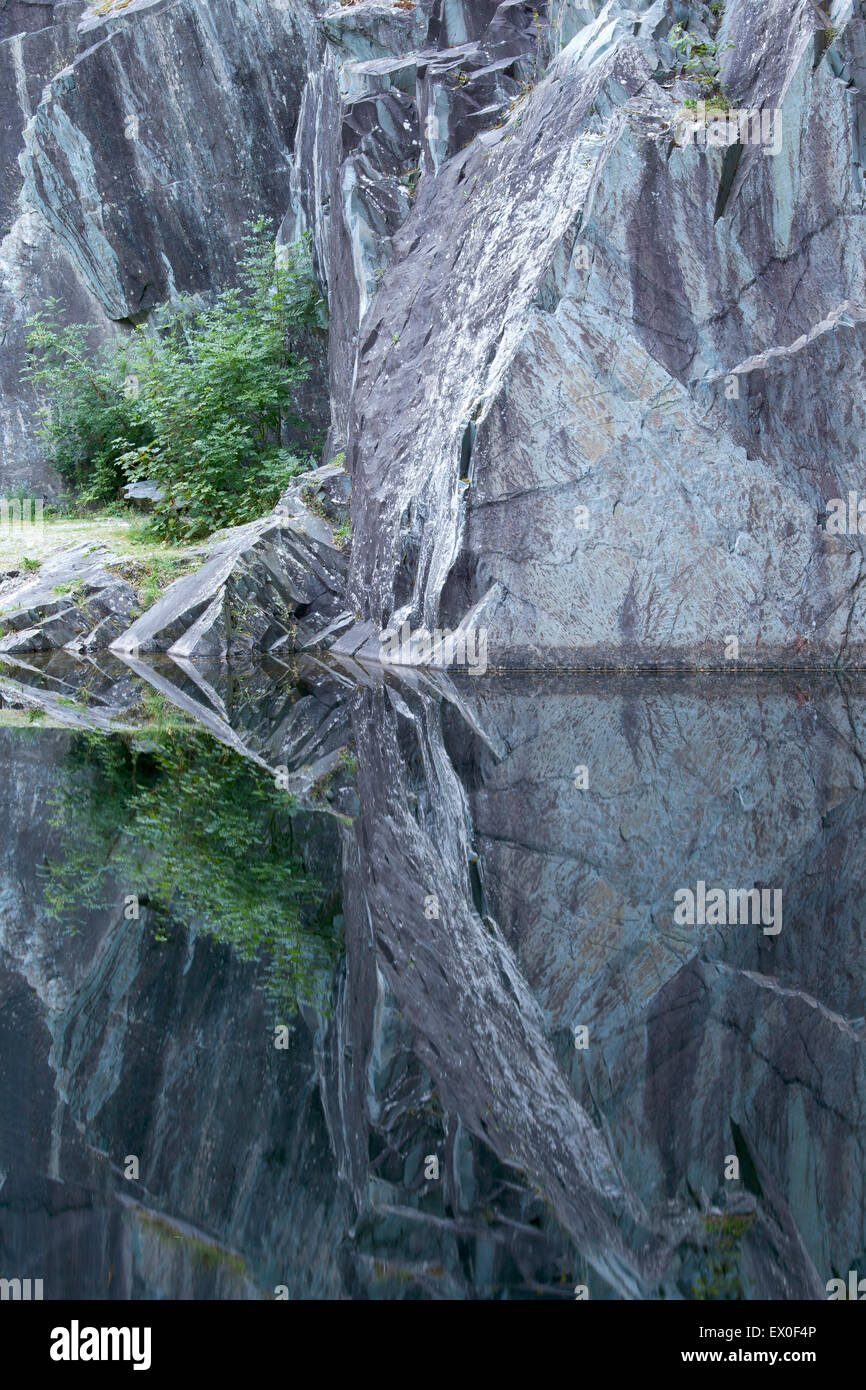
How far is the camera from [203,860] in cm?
511

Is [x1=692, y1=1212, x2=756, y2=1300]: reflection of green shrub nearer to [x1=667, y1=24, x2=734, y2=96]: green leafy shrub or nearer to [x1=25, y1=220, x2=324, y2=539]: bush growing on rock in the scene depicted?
[x1=667, y1=24, x2=734, y2=96]: green leafy shrub

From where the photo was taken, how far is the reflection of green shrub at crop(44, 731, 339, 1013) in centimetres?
401

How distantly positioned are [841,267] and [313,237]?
1163 centimetres

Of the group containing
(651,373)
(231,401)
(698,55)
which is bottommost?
(651,373)

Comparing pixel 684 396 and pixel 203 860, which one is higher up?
pixel 684 396

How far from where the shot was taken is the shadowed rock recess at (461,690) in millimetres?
2529

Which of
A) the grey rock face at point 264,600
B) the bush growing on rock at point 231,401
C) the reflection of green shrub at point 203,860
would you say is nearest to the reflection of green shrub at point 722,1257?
the reflection of green shrub at point 203,860

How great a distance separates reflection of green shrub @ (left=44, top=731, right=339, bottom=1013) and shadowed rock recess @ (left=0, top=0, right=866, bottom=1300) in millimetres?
35

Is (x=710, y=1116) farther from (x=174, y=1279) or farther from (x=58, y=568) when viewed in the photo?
(x=58, y=568)

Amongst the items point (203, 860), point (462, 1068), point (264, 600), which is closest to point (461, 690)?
point (264, 600)

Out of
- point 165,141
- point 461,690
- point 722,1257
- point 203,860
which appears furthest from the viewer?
point 165,141

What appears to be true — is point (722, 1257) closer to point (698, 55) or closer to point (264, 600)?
point (698, 55)

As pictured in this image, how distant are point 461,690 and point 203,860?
648cm

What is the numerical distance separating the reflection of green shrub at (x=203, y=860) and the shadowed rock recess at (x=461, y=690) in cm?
4
